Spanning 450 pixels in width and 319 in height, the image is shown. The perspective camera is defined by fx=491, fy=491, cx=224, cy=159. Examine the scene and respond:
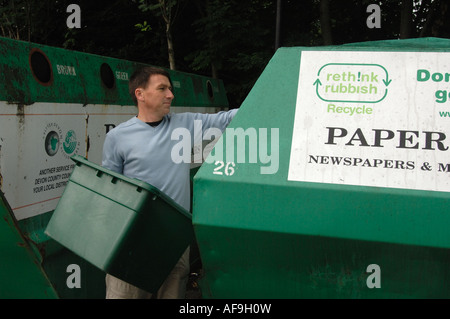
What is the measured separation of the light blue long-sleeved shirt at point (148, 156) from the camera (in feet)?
8.66

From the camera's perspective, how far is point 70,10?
994 cm

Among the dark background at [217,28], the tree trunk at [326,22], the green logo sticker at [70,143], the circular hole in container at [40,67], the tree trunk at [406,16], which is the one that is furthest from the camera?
the dark background at [217,28]

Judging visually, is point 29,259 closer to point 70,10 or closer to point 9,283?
point 9,283

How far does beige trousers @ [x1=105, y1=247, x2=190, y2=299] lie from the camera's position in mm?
2572

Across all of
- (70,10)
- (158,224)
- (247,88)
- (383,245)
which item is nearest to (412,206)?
(383,245)

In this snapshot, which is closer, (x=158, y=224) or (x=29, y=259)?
(x=158, y=224)

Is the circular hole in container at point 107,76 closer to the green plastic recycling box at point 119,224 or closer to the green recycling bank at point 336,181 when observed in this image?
the green plastic recycling box at point 119,224

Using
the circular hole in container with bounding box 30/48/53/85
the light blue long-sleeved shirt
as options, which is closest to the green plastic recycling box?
the light blue long-sleeved shirt

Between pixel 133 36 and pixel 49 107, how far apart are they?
8675 millimetres

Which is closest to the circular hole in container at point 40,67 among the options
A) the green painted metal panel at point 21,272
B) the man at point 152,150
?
the man at point 152,150

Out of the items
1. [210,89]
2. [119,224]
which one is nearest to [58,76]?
[119,224]

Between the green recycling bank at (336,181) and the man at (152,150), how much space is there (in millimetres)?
663

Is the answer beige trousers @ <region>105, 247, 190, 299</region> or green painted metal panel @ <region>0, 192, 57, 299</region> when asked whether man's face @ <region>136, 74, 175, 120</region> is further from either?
green painted metal panel @ <region>0, 192, 57, 299</region>

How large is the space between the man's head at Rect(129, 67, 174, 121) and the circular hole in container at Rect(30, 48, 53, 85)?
56 cm
